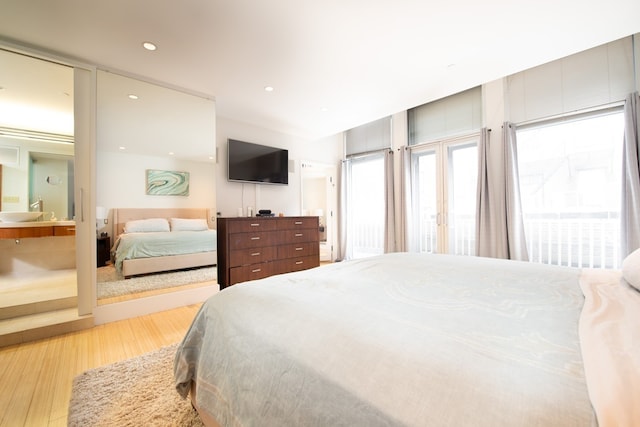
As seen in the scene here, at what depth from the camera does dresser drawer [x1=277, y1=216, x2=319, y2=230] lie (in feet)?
12.8

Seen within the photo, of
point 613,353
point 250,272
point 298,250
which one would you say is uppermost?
point 613,353

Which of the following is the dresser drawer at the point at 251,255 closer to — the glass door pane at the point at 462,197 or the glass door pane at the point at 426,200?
the glass door pane at the point at 426,200

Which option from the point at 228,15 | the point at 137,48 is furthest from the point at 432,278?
the point at 137,48

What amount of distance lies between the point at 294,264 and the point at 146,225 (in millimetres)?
2060

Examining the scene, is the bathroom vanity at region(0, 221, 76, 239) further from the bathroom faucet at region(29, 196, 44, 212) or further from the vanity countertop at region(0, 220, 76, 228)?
the bathroom faucet at region(29, 196, 44, 212)

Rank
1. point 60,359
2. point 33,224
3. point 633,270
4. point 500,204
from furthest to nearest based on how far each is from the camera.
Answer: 1. point 500,204
2. point 33,224
3. point 60,359
4. point 633,270

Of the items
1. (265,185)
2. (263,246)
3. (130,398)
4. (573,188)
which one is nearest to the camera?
(130,398)

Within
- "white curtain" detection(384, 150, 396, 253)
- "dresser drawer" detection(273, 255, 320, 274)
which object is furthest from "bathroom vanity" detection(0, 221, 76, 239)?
"white curtain" detection(384, 150, 396, 253)

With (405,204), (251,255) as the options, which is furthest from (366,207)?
(251,255)

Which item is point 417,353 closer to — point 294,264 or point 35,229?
point 294,264

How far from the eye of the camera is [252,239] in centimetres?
355

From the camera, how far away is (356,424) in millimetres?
533

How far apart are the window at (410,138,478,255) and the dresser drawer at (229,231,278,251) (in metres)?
2.35

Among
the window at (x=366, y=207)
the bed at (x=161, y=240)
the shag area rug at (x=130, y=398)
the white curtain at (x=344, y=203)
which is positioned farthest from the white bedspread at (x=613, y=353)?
the white curtain at (x=344, y=203)
